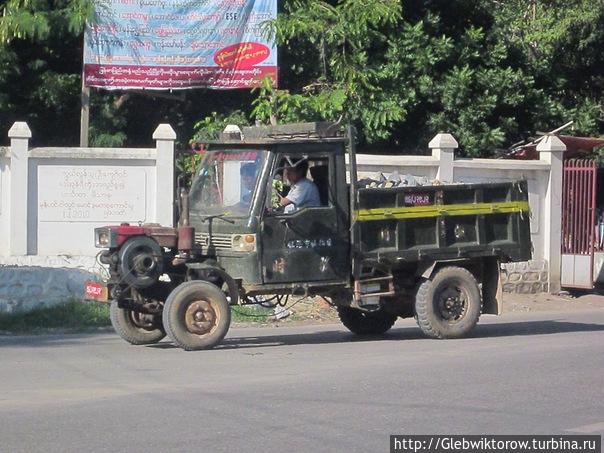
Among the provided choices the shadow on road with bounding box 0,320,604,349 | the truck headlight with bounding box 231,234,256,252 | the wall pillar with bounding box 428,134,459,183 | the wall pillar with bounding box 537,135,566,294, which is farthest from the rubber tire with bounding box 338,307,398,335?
the wall pillar with bounding box 537,135,566,294

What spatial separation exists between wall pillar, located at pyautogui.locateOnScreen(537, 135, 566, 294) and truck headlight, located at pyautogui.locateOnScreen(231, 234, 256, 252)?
8718 mm

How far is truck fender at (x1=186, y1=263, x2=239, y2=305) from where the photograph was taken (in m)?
11.6

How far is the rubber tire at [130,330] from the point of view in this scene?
12.0m

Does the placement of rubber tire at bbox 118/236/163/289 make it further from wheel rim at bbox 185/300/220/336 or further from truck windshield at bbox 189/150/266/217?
truck windshield at bbox 189/150/266/217

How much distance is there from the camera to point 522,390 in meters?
9.21

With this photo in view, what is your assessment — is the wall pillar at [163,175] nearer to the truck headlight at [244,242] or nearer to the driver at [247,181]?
the driver at [247,181]

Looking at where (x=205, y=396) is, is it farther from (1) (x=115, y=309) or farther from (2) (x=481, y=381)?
(1) (x=115, y=309)

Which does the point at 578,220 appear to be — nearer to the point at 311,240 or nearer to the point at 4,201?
the point at 311,240

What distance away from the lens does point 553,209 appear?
1886 centimetres

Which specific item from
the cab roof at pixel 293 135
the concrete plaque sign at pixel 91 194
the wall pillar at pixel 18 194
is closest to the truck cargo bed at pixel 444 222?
the cab roof at pixel 293 135

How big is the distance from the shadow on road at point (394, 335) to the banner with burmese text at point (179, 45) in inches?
229

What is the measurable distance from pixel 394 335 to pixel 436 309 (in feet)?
3.95

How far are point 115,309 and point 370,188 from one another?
315 cm

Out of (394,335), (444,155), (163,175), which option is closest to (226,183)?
(394,335)
